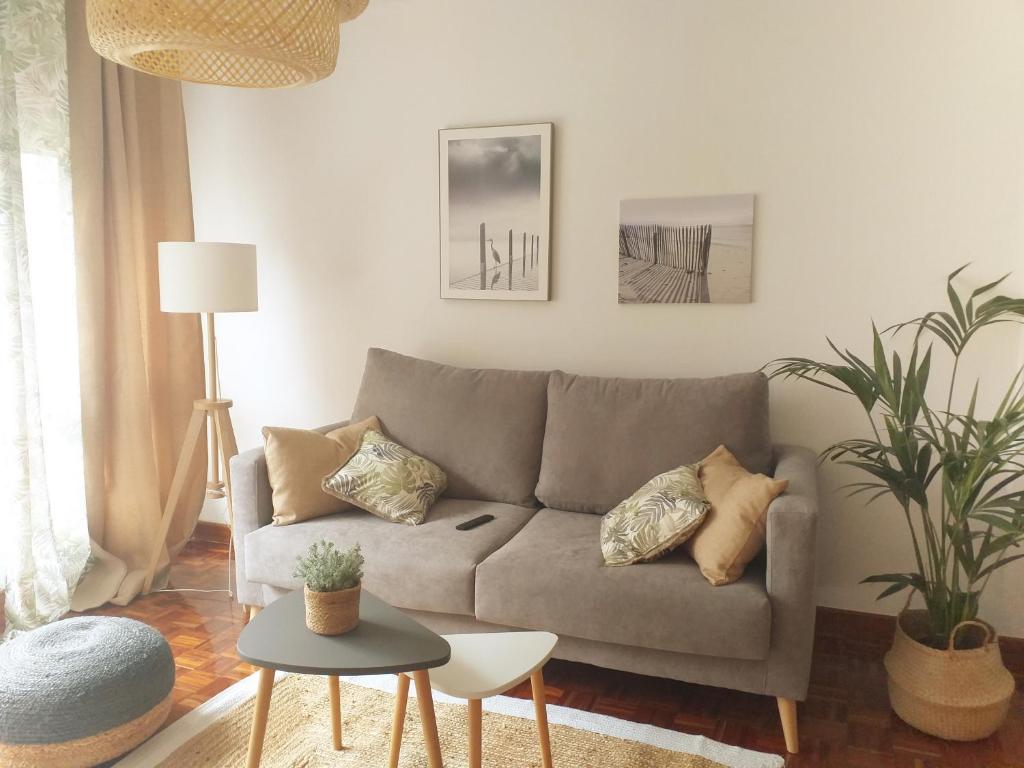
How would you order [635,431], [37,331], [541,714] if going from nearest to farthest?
[541,714] < [635,431] < [37,331]

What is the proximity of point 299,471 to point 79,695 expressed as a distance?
101cm

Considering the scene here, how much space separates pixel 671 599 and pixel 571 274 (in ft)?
4.94

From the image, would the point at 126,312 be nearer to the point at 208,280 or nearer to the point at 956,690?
the point at 208,280

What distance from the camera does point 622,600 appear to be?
7.72ft

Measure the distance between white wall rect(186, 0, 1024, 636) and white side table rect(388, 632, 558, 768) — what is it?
1525 millimetres

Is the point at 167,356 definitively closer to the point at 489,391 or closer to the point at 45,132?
the point at 45,132

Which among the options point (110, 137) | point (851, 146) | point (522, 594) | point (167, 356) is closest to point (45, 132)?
point (110, 137)

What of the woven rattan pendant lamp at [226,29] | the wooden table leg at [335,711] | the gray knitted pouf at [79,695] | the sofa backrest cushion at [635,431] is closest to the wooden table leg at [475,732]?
the wooden table leg at [335,711]

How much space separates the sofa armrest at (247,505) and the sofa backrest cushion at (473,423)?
21.6 inches

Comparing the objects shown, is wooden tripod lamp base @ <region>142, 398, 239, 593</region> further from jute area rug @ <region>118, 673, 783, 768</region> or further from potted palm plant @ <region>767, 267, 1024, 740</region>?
potted palm plant @ <region>767, 267, 1024, 740</region>

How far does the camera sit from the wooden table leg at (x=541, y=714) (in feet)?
6.56

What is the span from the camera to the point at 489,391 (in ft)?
10.4

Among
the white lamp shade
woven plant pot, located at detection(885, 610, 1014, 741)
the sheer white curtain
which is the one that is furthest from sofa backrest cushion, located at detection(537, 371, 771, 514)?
the sheer white curtain

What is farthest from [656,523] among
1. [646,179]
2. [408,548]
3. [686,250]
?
[646,179]
